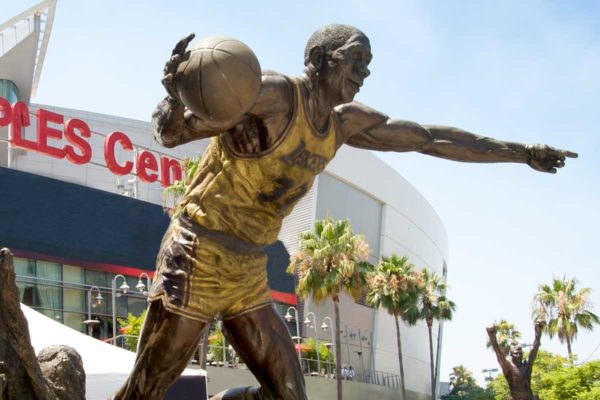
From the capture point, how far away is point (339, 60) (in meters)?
4.26

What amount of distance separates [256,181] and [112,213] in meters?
34.2

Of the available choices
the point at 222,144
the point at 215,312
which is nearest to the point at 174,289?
the point at 215,312

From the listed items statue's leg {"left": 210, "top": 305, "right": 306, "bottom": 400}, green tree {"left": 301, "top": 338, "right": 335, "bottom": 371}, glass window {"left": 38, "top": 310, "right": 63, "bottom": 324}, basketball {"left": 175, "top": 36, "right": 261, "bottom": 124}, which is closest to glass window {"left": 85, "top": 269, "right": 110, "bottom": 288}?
glass window {"left": 38, "top": 310, "right": 63, "bottom": 324}


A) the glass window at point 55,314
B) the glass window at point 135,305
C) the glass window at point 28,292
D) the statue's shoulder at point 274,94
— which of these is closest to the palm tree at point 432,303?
the glass window at point 135,305

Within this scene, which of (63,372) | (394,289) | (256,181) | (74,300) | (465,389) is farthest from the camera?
(465,389)

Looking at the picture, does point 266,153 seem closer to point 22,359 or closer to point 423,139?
point 423,139

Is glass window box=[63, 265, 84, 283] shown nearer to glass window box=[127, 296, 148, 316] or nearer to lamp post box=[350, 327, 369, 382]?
glass window box=[127, 296, 148, 316]

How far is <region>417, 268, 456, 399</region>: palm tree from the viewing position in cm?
4350

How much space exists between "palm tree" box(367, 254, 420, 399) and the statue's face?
35971 mm

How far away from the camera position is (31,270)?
3425 cm

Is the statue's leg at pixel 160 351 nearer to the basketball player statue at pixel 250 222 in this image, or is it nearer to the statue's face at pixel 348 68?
the basketball player statue at pixel 250 222

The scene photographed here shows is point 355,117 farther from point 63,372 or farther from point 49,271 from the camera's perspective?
point 49,271

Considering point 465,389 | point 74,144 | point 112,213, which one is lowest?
point 465,389

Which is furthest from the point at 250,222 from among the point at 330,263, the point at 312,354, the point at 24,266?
the point at 312,354
